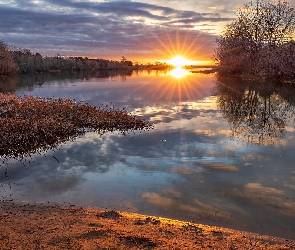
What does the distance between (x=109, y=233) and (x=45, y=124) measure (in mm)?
14470

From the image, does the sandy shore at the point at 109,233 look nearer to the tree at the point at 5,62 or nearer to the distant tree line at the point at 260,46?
the distant tree line at the point at 260,46

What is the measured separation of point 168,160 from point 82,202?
19.5 ft

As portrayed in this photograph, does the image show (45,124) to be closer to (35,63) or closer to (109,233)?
(109,233)

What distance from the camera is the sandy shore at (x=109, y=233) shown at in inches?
300

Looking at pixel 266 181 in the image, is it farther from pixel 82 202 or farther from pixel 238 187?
pixel 82 202

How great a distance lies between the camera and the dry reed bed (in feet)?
60.7

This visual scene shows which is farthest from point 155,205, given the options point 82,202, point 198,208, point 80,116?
point 80,116

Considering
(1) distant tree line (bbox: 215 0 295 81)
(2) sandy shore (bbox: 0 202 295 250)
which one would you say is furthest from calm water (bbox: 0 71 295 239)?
(1) distant tree line (bbox: 215 0 295 81)

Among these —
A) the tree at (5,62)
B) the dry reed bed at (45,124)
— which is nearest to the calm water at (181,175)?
the dry reed bed at (45,124)

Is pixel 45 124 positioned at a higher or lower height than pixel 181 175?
higher

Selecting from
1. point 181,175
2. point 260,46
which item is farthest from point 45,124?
point 260,46

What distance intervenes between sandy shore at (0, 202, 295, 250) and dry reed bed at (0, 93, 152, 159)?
8518mm

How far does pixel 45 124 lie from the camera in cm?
2109

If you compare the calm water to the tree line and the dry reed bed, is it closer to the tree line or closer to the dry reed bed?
the dry reed bed
